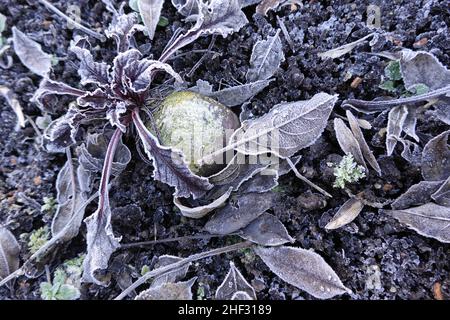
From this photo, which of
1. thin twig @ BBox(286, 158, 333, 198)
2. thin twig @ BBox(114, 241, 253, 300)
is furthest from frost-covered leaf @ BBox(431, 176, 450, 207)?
thin twig @ BBox(114, 241, 253, 300)

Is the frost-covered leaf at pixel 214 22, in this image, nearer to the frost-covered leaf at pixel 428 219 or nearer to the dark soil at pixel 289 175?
the dark soil at pixel 289 175

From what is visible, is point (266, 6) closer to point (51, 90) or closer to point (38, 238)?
point (51, 90)

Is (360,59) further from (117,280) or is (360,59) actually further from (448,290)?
(117,280)

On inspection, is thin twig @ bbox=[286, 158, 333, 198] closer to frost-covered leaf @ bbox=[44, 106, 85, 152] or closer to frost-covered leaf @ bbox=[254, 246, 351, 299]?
frost-covered leaf @ bbox=[254, 246, 351, 299]

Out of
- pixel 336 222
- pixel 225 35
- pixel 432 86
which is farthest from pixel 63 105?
pixel 432 86

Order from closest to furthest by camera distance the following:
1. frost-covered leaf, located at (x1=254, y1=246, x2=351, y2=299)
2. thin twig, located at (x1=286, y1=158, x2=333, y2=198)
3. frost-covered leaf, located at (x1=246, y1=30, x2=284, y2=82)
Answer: frost-covered leaf, located at (x1=254, y1=246, x2=351, y2=299) < thin twig, located at (x1=286, y1=158, x2=333, y2=198) < frost-covered leaf, located at (x1=246, y1=30, x2=284, y2=82)
